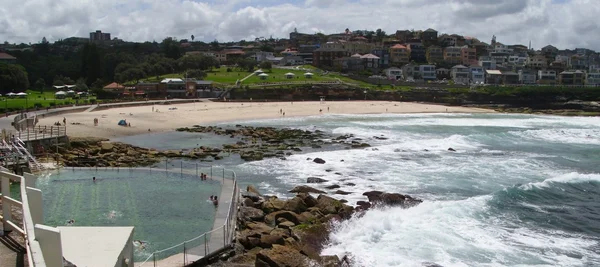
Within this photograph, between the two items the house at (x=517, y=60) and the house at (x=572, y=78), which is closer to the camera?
the house at (x=572, y=78)

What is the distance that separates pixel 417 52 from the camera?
5320 inches

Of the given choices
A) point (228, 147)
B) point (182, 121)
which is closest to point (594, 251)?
point (228, 147)

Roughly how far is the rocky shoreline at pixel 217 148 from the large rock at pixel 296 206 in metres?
13.0

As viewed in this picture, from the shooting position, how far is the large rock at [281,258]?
13.2 meters

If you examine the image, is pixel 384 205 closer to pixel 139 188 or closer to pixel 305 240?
pixel 305 240

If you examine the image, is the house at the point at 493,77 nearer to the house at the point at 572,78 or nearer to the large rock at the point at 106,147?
the house at the point at 572,78

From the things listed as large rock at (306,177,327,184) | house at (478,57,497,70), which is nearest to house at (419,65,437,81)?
house at (478,57,497,70)

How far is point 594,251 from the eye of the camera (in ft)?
57.7

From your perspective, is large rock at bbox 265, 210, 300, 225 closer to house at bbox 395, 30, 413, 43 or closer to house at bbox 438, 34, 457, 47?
house at bbox 438, 34, 457, 47

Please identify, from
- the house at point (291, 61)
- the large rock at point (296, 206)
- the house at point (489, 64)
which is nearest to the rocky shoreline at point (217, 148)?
the large rock at point (296, 206)

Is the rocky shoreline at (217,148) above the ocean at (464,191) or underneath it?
above

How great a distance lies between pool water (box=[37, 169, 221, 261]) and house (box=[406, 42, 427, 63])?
116753mm

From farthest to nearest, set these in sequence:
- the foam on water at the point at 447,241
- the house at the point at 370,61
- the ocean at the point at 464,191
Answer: the house at the point at 370,61
the ocean at the point at 464,191
the foam on water at the point at 447,241

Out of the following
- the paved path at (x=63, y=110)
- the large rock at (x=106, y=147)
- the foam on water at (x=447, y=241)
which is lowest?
the foam on water at (x=447, y=241)
